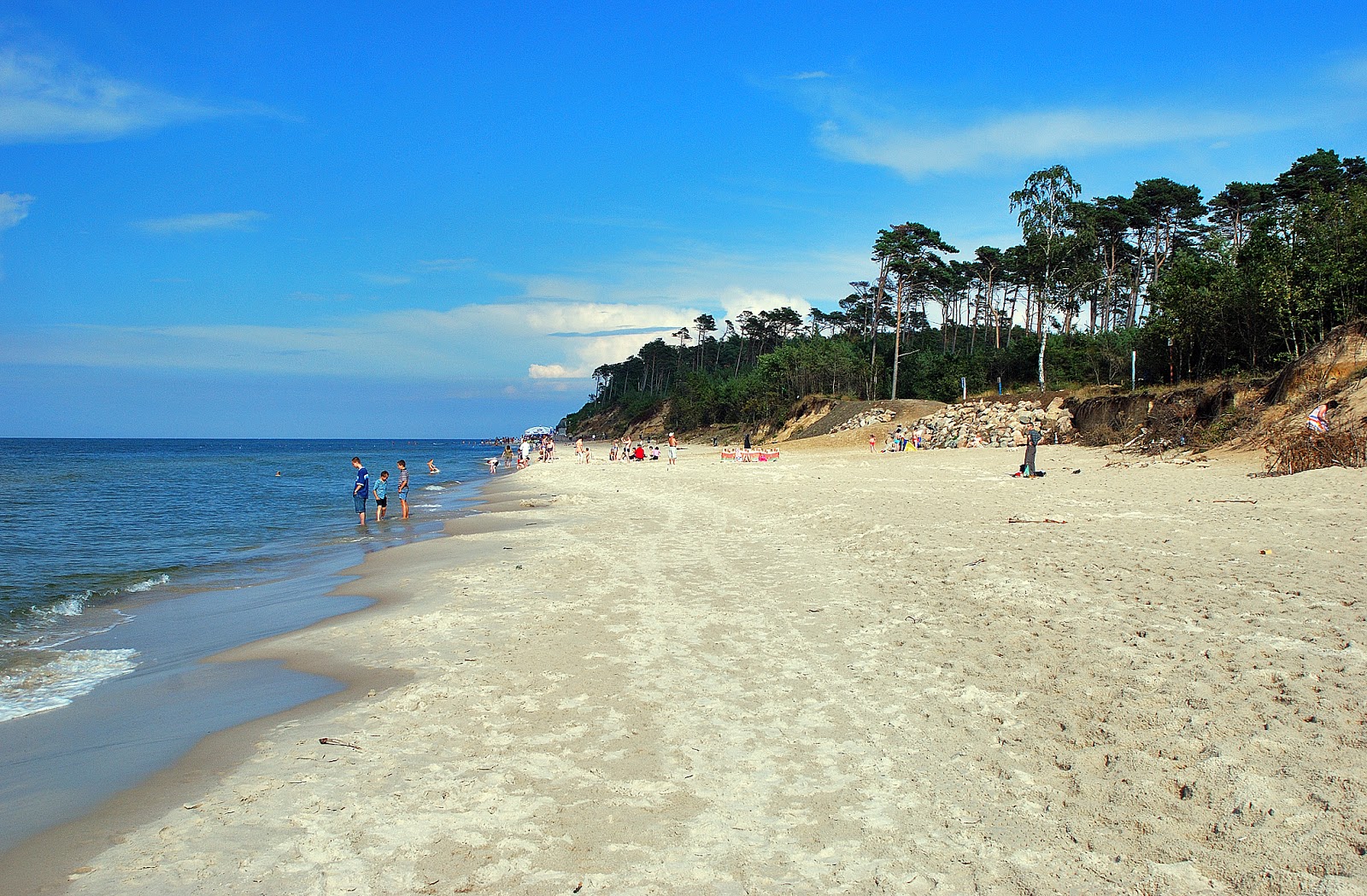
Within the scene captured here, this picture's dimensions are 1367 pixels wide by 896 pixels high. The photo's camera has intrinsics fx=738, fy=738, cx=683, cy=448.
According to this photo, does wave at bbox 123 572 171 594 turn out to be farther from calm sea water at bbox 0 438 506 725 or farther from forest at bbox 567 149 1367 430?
forest at bbox 567 149 1367 430

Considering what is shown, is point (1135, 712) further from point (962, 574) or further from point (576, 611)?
point (576, 611)

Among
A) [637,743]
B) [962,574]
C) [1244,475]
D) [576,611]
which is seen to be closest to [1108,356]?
[1244,475]

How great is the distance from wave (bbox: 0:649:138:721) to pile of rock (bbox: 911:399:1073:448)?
1251 inches

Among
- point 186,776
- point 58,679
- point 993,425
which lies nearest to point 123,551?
point 58,679

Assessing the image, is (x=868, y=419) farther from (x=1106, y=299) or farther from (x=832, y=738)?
(x=832, y=738)

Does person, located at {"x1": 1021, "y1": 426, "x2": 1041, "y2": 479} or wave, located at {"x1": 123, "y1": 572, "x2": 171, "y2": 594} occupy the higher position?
person, located at {"x1": 1021, "y1": 426, "x2": 1041, "y2": 479}

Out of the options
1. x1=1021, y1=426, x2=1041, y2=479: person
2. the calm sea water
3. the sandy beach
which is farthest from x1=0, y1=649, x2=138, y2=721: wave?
x1=1021, y1=426, x2=1041, y2=479: person

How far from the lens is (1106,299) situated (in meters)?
55.6

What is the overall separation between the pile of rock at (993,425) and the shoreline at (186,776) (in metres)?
30.8

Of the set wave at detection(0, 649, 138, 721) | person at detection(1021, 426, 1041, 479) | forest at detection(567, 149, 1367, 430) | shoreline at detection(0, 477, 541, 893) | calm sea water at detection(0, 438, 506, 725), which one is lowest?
calm sea water at detection(0, 438, 506, 725)

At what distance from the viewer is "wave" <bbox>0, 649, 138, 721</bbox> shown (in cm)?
603

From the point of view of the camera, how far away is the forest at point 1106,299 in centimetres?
2388

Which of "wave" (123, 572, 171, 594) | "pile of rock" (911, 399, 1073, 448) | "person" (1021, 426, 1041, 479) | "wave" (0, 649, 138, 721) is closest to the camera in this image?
"wave" (0, 649, 138, 721)

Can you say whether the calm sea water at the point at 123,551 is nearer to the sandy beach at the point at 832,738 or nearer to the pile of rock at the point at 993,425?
the sandy beach at the point at 832,738
